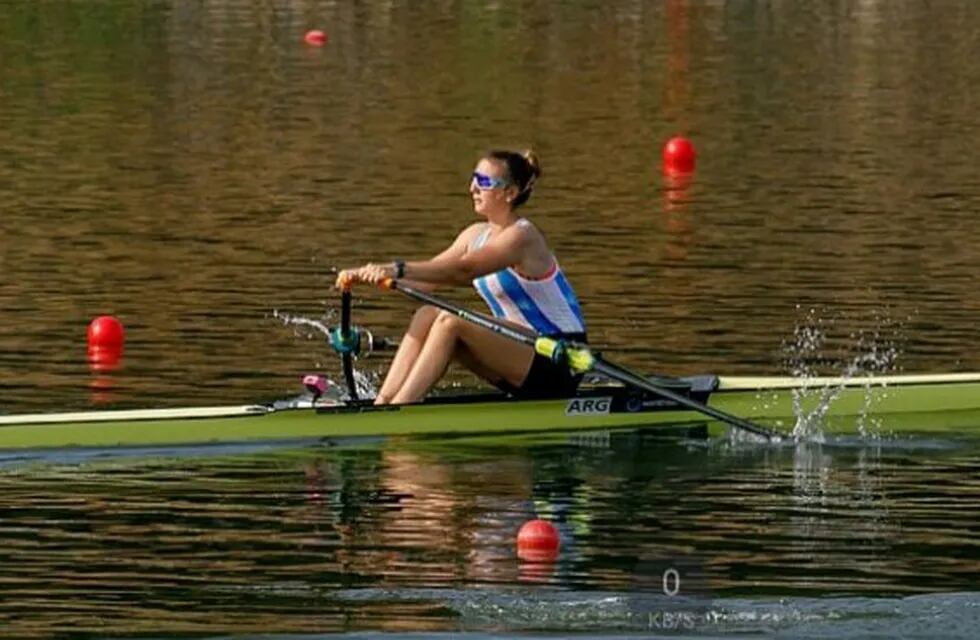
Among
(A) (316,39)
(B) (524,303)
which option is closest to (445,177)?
(B) (524,303)

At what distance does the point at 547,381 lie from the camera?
579 inches

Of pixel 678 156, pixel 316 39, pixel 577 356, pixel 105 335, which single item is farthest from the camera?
pixel 316 39

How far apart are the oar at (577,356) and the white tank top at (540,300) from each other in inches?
10.8

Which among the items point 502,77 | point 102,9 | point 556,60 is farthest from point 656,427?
point 102,9

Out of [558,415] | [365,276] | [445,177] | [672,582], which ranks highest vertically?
[445,177]

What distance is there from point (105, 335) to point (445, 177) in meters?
9.17

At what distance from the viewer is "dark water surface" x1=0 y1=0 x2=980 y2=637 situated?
11.4 meters

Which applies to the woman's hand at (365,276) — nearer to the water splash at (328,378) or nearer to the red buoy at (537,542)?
the water splash at (328,378)

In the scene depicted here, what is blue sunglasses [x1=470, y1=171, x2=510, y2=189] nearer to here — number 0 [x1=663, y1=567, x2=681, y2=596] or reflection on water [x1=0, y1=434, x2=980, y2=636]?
reflection on water [x1=0, y1=434, x2=980, y2=636]

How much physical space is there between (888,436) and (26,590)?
5.27 metres

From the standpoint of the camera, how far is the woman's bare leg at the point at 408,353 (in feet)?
47.7

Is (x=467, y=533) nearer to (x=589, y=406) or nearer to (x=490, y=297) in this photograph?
(x=589, y=406)

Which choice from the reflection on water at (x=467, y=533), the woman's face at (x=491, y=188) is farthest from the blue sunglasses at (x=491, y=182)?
the reflection on water at (x=467, y=533)

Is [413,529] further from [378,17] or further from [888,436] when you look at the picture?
[378,17]
